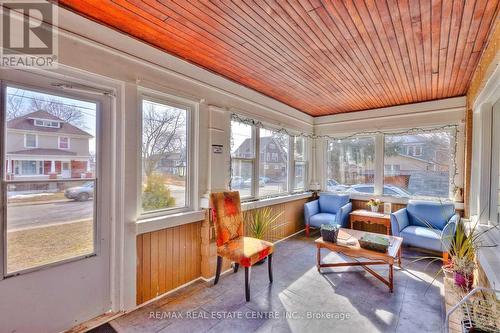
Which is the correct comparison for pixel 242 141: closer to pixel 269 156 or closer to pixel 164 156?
pixel 269 156

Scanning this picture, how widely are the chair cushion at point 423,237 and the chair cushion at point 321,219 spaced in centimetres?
106

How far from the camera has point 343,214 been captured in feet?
13.8

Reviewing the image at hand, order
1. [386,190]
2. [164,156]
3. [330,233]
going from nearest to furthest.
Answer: [164,156], [330,233], [386,190]

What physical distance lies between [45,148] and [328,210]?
14.1ft

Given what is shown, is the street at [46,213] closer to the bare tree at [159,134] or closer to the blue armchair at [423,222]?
the bare tree at [159,134]

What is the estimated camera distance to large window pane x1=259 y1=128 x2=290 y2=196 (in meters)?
4.04

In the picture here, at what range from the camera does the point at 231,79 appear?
3225 mm

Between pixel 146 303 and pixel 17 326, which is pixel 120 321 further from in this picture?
pixel 17 326

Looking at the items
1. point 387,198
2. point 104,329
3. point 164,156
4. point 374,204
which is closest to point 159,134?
point 164,156

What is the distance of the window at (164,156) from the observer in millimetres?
2443

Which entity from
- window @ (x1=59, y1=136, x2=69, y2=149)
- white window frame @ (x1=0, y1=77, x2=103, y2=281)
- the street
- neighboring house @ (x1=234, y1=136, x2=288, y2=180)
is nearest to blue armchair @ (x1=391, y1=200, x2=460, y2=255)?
neighboring house @ (x1=234, y1=136, x2=288, y2=180)

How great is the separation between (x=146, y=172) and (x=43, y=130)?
2.85ft

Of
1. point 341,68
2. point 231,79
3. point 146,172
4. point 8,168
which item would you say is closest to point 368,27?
point 341,68

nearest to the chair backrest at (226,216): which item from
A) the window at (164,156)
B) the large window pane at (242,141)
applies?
the window at (164,156)
